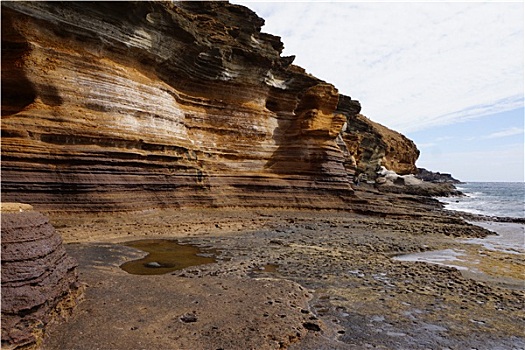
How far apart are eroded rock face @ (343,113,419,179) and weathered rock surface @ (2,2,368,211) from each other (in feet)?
55.8

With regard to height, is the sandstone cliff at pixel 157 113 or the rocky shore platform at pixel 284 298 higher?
the sandstone cliff at pixel 157 113

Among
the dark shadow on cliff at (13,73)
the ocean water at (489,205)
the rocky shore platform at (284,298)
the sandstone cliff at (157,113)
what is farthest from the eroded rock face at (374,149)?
the dark shadow on cliff at (13,73)

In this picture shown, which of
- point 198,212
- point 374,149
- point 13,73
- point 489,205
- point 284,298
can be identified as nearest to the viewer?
point 284,298

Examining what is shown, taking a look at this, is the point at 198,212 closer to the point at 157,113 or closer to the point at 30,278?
the point at 157,113

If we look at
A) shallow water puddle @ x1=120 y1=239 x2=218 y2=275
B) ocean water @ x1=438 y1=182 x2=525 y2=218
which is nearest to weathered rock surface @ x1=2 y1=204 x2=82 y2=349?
shallow water puddle @ x1=120 y1=239 x2=218 y2=275

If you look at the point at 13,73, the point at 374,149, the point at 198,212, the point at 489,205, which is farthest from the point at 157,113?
the point at 374,149

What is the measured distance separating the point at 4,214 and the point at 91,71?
11.5 m

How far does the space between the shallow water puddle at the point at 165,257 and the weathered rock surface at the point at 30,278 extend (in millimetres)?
2782

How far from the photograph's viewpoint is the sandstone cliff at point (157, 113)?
12633 mm

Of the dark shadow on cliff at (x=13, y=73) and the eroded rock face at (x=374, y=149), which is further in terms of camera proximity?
the eroded rock face at (x=374, y=149)

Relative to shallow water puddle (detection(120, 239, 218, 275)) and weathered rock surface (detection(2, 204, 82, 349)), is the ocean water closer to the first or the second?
shallow water puddle (detection(120, 239, 218, 275))

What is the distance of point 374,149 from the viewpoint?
172ft

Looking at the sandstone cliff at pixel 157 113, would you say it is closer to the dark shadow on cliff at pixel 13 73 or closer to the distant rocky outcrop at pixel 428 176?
the dark shadow on cliff at pixel 13 73

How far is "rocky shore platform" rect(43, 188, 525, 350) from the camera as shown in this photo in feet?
15.0
